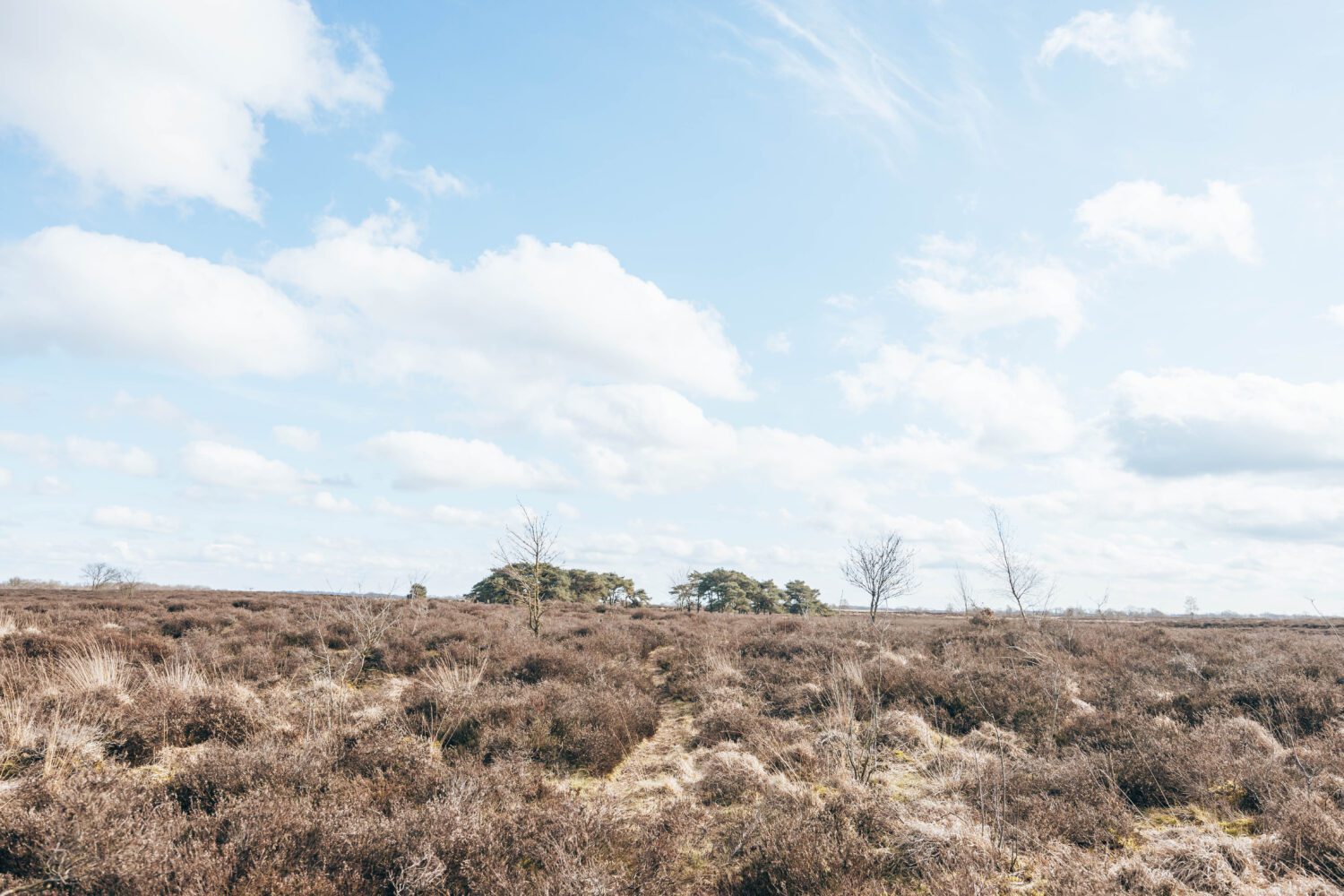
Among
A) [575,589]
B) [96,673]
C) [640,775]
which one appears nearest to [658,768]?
[640,775]

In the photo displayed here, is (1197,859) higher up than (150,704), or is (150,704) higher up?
(150,704)

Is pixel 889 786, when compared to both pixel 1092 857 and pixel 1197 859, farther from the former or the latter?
pixel 1197 859

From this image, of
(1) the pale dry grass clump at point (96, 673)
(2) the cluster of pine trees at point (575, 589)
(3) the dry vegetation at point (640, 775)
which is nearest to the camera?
(3) the dry vegetation at point (640, 775)

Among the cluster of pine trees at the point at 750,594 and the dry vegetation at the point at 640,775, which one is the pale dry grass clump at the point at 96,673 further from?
Answer: the cluster of pine trees at the point at 750,594

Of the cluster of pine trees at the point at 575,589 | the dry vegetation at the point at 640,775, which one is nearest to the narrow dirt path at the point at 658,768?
the dry vegetation at the point at 640,775

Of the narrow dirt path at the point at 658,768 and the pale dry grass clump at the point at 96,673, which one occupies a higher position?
the pale dry grass clump at the point at 96,673

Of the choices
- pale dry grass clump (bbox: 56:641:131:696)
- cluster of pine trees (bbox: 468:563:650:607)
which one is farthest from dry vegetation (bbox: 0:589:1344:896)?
cluster of pine trees (bbox: 468:563:650:607)

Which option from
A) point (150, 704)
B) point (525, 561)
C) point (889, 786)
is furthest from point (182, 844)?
point (525, 561)

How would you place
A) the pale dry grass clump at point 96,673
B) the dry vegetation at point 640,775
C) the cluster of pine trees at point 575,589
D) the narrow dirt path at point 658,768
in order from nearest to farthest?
the dry vegetation at point 640,775 → the narrow dirt path at point 658,768 → the pale dry grass clump at point 96,673 → the cluster of pine trees at point 575,589

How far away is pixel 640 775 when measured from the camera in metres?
7.79

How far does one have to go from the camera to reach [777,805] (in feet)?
20.5

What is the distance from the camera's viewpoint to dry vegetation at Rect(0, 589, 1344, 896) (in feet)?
14.4

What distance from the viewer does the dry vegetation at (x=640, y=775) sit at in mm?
4398

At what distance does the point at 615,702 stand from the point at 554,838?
15.2 feet
